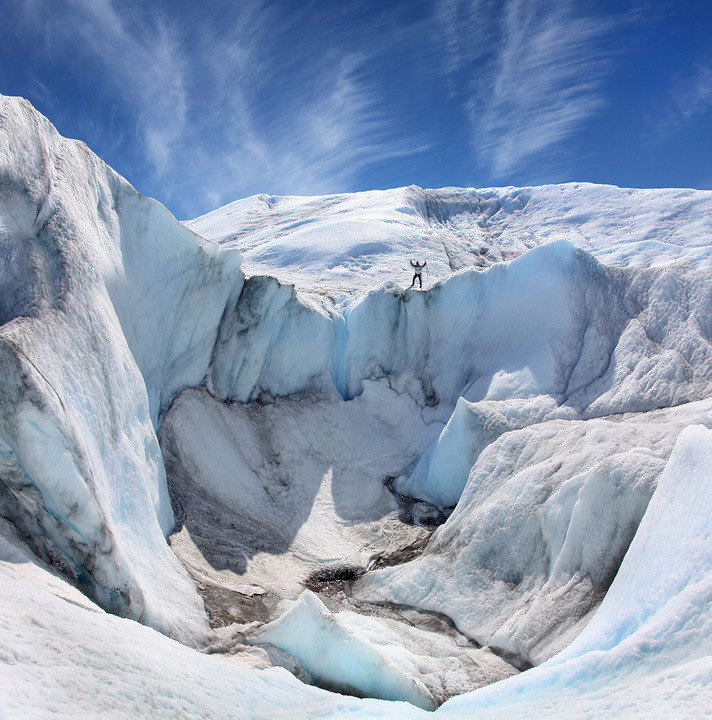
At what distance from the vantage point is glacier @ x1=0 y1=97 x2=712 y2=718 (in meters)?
4.07

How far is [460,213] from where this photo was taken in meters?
30.2

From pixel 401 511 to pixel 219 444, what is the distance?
3422mm

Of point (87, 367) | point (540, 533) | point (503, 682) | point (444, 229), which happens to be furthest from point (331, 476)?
point (444, 229)

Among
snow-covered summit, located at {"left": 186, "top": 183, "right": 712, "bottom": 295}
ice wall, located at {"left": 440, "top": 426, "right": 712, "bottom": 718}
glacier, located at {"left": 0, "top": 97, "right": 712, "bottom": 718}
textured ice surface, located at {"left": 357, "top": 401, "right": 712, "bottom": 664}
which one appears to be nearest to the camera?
ice wall, located at {"left": 440, "top": 426, "right": 712, "bottom": 718}

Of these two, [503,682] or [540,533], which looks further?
[540,533]

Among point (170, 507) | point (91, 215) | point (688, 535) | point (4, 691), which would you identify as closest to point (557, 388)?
point (688, 535)

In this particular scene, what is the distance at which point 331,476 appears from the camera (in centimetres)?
1016

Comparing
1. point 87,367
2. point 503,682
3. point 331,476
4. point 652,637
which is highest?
point 331,476

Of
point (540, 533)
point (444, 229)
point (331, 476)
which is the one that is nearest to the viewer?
point (540, 533)

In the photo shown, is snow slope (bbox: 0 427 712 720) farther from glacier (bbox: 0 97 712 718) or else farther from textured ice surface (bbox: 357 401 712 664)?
textured ice surface (bbox: 357 401 712 664)

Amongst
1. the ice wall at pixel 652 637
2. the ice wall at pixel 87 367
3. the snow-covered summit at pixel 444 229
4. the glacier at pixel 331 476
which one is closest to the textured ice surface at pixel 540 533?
the glacier at pixel 331 476

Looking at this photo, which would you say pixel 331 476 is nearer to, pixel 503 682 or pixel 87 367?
pixel 87 367

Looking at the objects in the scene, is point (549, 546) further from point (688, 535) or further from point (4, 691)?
point (4, 691)

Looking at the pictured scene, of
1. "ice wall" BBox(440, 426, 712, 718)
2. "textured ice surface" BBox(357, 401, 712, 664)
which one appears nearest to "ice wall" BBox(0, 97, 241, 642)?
"textured ice surface" BBox(357, 401, 712, 664)
